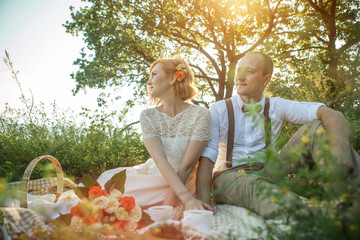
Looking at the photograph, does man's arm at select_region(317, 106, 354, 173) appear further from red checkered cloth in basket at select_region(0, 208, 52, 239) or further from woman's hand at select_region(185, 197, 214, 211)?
red checkered cloth in basket at select_region(0, 208, 52, 239)

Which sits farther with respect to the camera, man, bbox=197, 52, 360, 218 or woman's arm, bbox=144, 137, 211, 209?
man, bbox=197, 52, 360, 218

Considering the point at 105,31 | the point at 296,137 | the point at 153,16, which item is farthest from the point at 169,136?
the point at 153,16

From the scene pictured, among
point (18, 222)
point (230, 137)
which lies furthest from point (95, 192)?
point (230, 137)

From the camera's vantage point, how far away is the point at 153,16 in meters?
10.5

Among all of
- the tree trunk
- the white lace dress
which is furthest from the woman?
the tree trunk

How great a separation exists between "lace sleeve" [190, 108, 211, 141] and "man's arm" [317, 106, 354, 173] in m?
1.06

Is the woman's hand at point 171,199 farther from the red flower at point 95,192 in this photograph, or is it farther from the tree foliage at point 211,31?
the tree foliage at point 211,31

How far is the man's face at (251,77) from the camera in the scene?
3039mm

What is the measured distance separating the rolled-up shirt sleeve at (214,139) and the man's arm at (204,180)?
0.18ft

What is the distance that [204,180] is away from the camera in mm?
2564

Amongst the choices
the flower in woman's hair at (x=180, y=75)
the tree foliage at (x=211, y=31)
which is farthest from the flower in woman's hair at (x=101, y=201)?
the tree foliage at (x=211, y=31)

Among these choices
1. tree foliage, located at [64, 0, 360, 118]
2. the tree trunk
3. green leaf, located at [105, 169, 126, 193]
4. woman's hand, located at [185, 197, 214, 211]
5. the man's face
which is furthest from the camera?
the tree trunk

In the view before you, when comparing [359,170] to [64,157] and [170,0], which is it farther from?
[170,0]

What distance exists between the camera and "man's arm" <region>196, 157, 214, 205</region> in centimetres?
248
